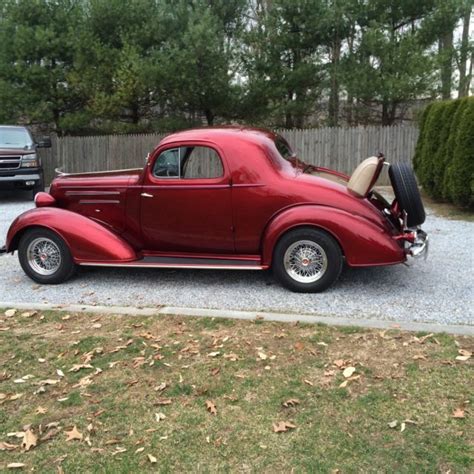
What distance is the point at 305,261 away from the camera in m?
5.79

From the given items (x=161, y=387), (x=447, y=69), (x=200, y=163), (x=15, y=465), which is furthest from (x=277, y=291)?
(x=447, y=69)

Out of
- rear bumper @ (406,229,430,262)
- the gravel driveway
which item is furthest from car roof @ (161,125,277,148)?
rear bumper @ (406,229,430,262)

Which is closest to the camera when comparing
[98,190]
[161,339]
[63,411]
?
[63,411]

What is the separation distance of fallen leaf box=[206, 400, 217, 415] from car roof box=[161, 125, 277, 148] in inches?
132

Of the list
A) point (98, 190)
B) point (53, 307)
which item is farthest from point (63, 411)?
point (98, 190)

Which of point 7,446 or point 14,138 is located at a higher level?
point 14,138

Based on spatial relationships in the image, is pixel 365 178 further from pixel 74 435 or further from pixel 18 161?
pixel 18 161

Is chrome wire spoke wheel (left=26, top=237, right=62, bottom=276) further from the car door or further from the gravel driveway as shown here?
the car door

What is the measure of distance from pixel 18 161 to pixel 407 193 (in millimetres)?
10798

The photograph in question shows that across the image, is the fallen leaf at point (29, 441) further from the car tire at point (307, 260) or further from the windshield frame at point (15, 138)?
the windshield frame at point (15, 138)

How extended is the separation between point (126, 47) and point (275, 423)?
16.0 metres

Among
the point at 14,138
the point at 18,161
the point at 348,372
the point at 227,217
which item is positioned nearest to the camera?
the point at 348,372

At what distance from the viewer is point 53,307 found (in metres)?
5.48

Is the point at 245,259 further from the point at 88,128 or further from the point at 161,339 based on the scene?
the point at 88,128
